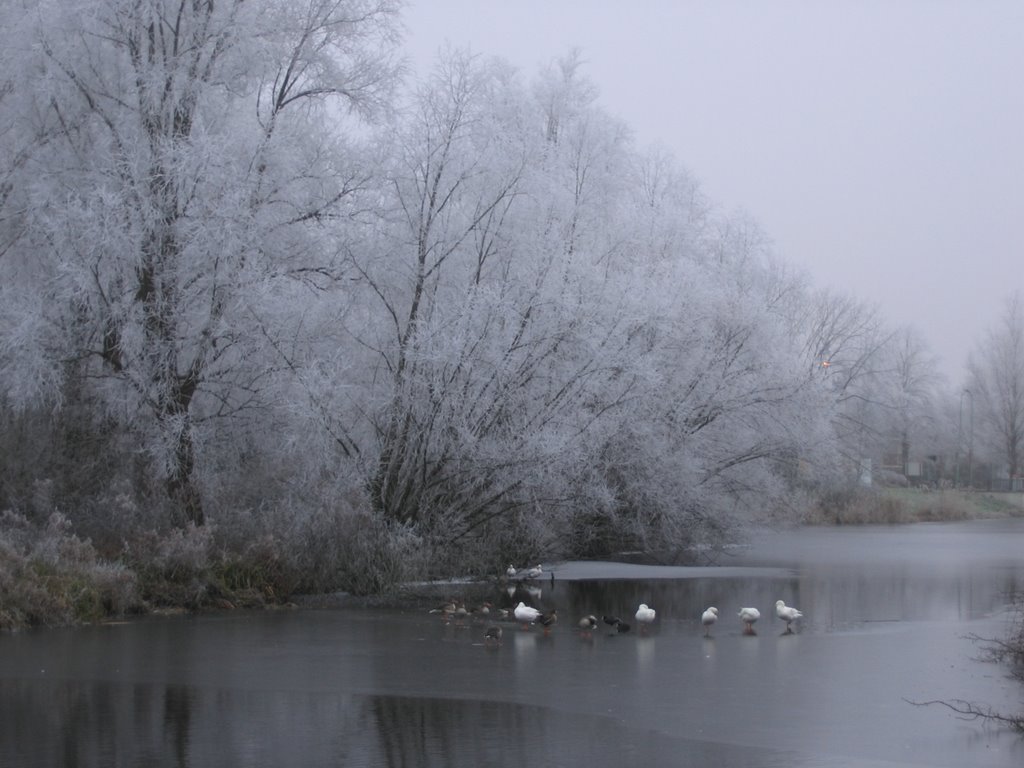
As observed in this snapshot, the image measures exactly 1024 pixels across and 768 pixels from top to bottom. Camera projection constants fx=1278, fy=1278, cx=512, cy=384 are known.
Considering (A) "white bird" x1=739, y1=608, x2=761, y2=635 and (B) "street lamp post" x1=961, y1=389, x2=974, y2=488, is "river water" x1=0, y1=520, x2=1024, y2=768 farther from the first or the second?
(B) "street lamp post" x1=961, y1=389, x2=974, y2=488

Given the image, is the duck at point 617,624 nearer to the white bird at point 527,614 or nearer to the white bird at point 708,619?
the white bird at point 527,614

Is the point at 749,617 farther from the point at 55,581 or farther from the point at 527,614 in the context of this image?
the point at 55,581

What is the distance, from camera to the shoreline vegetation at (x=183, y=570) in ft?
52.3

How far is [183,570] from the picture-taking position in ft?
58.6

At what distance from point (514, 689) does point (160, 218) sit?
11359 mm

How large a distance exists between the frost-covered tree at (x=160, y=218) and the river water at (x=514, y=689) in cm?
470

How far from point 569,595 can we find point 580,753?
1153 centimetres

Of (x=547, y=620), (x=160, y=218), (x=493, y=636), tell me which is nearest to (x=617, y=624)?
(x=547, y=620)

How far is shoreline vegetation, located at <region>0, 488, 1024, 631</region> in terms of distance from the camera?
628 inches

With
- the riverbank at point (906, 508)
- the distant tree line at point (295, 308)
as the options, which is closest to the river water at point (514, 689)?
the distant tree line at point (295, 308)

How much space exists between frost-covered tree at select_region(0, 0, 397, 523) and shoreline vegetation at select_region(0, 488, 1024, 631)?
6.50 ft

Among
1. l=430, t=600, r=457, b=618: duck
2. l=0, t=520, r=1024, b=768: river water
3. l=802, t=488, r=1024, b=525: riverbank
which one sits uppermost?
l=802, t=488, r=1024, b=525: riverbank

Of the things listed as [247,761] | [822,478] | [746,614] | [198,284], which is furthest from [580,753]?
[822,478]

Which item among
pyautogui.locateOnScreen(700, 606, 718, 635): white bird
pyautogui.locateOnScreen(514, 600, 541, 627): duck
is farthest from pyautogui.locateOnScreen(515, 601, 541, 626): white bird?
pyautogui.locateOnScreen(700, 606, 718, 635): white bird
